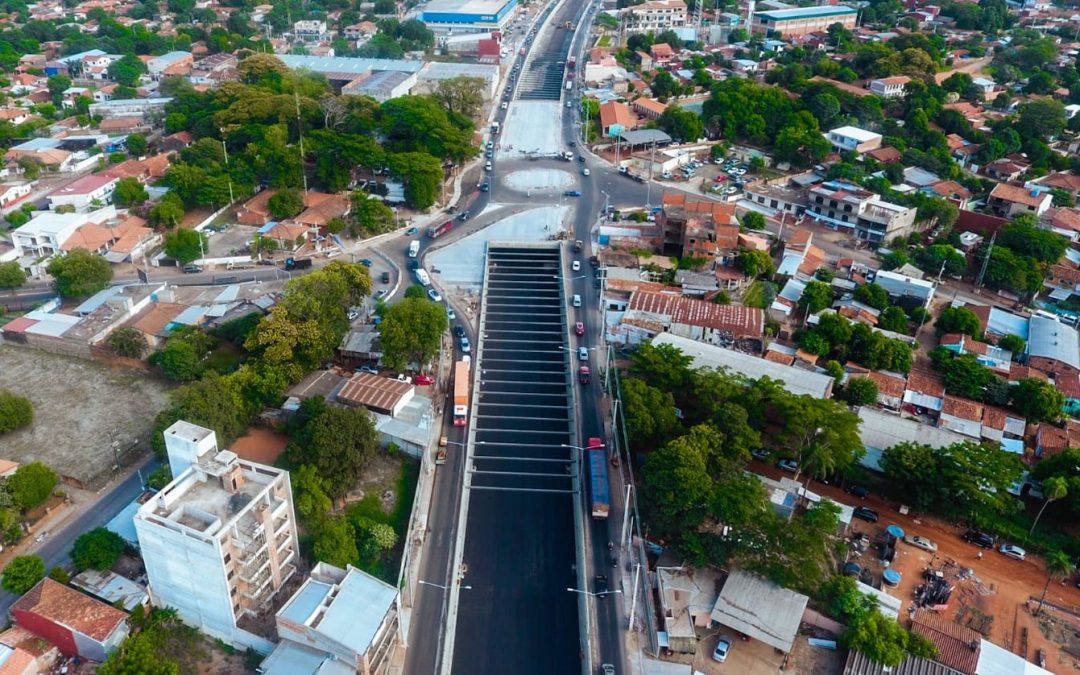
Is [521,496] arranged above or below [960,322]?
below

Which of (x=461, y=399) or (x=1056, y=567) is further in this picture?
(x=461, y=399)

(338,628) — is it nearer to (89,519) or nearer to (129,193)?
(89,519)

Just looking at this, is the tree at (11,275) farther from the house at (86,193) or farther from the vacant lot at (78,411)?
the house at (86,193)

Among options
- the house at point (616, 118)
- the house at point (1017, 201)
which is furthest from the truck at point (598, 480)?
the house at point (616, 118)

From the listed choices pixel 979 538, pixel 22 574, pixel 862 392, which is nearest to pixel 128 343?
pixel 22 574

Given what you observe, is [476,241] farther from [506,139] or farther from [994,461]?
[994,461]

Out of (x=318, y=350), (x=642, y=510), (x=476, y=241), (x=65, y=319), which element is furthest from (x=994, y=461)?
(x=65, y=319)

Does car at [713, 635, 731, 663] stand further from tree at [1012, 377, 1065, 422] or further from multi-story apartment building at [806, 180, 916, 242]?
multi-story apartment building at [806, 180, 916, 242]

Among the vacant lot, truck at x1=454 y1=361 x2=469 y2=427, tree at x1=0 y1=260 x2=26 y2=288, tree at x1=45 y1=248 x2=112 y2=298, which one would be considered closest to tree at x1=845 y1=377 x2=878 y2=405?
truck at x1=454 y1=361 x2=469 y2=427
